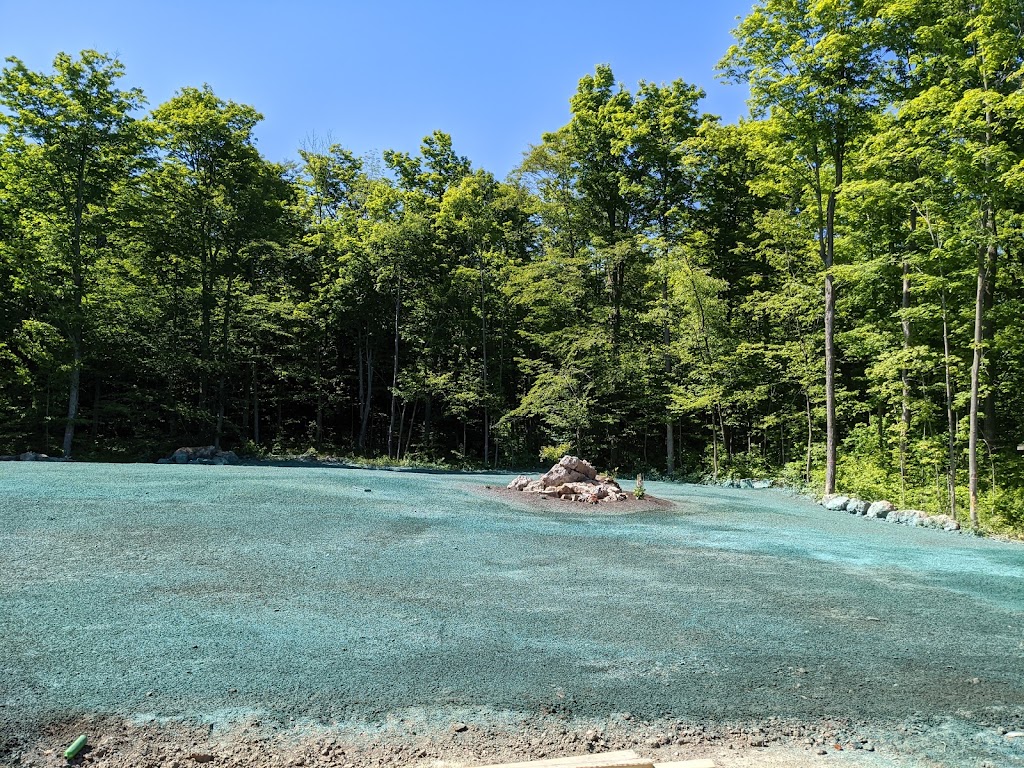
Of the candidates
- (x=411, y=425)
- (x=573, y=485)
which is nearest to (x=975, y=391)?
(x=573, y=485)

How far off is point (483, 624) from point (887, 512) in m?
7.27

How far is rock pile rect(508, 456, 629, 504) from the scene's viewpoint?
26.3 feet

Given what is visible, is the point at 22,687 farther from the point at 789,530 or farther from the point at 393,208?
the point at 393,208

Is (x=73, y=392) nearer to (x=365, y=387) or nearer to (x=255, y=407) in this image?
(x=255, y=407)

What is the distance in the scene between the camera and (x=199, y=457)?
13852 mm

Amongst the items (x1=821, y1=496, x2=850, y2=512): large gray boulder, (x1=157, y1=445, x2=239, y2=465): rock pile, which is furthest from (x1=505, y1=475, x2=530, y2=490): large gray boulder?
(x1=157, y1=445, x2=239, y2=465): rock pile

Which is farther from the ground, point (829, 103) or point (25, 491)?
point (829, 103)

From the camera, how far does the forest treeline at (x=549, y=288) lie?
987 cm

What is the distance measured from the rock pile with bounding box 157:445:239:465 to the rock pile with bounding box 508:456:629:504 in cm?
817

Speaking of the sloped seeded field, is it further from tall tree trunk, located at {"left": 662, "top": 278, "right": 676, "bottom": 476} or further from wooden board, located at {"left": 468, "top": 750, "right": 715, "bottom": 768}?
tall tree trunk, located at {"left": 662, "top": 278, "right": 676, "bottom": 476}

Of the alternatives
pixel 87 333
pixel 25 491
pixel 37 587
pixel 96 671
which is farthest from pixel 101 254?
pixel 96 671

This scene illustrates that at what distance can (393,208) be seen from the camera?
17.9m

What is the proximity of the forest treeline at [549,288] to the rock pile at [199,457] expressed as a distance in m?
1.03

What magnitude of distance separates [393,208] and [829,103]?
38.6ft
